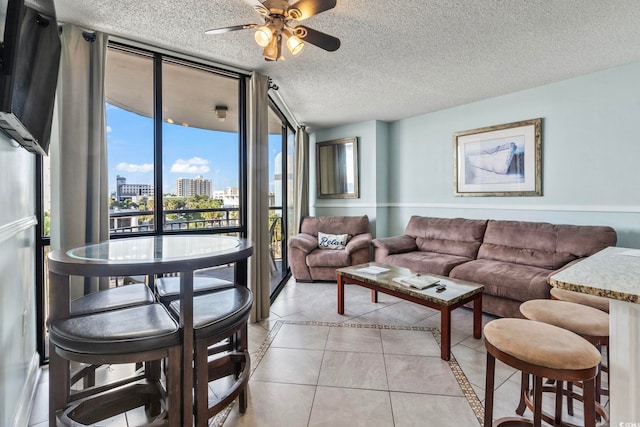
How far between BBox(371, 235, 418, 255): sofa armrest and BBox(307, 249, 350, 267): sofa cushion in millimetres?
469

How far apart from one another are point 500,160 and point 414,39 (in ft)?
7.36

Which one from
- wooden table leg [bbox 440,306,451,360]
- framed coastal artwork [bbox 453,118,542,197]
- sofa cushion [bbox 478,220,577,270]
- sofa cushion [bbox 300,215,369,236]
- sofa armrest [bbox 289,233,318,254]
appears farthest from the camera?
sofa cushion [bbox 300,215,369,236]

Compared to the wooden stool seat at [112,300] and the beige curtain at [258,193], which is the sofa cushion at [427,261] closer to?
the beige curtain at [258,193]

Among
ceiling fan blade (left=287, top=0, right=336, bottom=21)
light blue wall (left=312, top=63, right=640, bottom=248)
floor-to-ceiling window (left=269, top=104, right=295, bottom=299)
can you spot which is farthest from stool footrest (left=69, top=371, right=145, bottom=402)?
light blue wall (left=312, top=63, right=640, bottom=248)

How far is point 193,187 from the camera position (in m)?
2.82

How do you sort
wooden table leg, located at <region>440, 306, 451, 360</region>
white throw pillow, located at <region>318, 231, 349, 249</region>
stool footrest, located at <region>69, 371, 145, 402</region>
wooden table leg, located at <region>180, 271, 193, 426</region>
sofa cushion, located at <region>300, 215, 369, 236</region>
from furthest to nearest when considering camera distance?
1. sofa cushion, located at <region>300, 215, 369, 236</region>
2. white throw pillow, located at <region>318, 231, 349, 249</region>
3. wooden table leg, located at <region>440, 306, 451, 360</region>
4. stool footrest, located at <region>69, 371, 145, 402</region>
5. wooden table leg, located at <region>180, 271, 193, 426</region>

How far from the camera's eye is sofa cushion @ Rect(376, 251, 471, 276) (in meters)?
3.35

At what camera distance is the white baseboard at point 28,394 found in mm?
1524

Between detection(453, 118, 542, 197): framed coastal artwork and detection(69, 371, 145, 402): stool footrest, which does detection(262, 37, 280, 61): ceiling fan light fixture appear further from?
detection(453, 118, 542, 197): framed coastal artwork

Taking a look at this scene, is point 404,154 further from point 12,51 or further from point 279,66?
point 12,51

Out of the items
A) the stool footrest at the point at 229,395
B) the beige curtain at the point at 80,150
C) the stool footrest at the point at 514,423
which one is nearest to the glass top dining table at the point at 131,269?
the stool footrest at the point at 229,395

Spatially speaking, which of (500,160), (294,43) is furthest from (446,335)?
(500,160)

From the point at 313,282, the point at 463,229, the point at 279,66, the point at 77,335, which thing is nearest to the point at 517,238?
the point at 463,229

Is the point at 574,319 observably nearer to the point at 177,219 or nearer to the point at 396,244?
the point at 396,244
